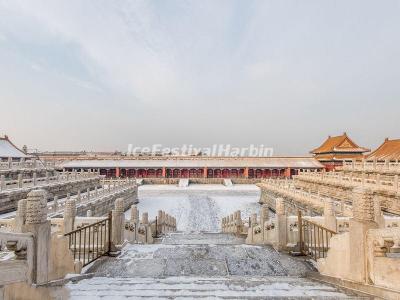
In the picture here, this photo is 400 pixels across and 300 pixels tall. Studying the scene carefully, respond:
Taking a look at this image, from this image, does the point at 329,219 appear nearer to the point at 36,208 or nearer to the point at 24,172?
the point at 36,208

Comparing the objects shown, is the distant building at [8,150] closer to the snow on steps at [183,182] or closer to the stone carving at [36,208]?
the snow on steps at [183,182]

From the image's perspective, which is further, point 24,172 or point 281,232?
point 24,172

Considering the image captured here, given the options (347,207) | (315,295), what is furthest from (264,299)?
(347,207)

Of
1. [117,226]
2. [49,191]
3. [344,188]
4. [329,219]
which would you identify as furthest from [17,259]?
[344,188]

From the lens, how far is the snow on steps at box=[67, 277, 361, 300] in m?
4.39

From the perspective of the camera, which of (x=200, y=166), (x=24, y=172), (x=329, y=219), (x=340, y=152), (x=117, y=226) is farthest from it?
(x=340, y=152)

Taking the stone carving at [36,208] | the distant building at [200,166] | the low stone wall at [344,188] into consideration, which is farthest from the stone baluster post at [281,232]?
the distant building at [200,166]

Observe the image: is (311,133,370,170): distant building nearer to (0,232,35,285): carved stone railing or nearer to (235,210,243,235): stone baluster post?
(235,210,243,235): stone baluster post

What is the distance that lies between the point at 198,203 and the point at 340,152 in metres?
29.8

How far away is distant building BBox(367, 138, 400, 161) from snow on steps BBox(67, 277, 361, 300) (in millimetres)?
32780

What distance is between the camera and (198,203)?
27.5 m

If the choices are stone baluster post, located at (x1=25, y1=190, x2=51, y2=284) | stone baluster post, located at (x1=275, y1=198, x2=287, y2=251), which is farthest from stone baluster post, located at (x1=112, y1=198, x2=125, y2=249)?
stone baluster post, located at (x1=275, y1=198, x2=287, y2=251)

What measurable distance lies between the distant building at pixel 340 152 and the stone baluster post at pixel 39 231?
46706 mm

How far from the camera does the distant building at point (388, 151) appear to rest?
108 ft
